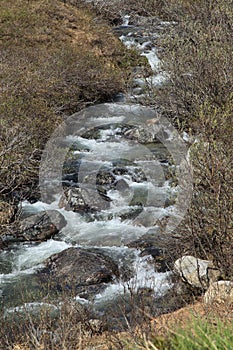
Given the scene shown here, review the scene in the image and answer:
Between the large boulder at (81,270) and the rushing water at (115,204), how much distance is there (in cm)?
20

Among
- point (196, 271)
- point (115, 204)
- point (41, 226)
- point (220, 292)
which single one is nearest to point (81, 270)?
point (41, 226)

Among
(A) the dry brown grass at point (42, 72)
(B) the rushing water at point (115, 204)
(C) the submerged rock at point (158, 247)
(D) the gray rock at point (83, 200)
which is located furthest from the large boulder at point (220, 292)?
(A) the dry brown grass at point (42, 72)

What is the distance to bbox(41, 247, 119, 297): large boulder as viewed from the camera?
720 cm

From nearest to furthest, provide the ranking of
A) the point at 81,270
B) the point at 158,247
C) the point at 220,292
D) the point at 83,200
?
the point at 220,292 → the point at 81,270 → the point at 158,247 → the point at 83,200

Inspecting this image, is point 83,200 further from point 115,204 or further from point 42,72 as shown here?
point 42,72

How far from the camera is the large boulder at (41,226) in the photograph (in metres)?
8.76

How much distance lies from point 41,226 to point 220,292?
4359mm

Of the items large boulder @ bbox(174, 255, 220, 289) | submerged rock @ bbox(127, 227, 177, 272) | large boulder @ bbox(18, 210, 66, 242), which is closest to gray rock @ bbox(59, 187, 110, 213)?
large boulder @ bbox(18, 210, 66, 242)

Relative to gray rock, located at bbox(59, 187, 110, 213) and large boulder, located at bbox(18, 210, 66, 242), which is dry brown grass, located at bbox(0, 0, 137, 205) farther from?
gray rock, located at bbox(59, 187, 110, 213)

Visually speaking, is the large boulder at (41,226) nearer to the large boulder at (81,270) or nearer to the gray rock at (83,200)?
the gray rock at (83,200)

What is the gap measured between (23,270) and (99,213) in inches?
96.1

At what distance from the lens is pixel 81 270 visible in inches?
295

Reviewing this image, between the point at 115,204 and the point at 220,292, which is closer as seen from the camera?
the point at 220,292

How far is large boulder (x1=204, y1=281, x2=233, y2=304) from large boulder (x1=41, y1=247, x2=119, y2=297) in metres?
1.98
